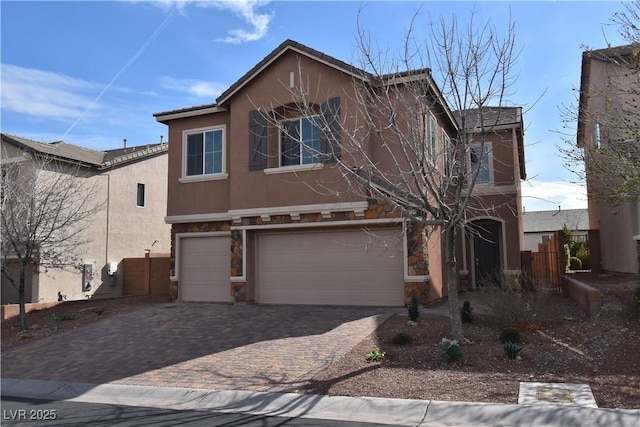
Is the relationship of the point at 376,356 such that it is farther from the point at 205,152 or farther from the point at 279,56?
the point at 205,152

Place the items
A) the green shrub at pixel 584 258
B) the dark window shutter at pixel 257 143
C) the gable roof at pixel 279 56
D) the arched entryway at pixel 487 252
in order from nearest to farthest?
the gable roof at pixel 279 56 → the dark window shutter at pixel 257 143 → the arched entryway at pixel 487 252 → the green shrub at pixel 584 258

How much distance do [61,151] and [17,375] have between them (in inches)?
566

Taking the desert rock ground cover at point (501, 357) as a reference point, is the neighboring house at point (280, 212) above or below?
above

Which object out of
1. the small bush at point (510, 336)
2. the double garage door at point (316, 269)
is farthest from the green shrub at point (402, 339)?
the double garage door at point (316, 269)

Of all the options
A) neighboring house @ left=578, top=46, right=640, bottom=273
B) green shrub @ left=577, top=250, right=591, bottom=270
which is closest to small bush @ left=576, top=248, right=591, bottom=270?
green shrub @ left=577, top=250, right=591, bottom=270

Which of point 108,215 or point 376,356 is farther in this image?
point 108,215

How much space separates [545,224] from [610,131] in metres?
37.0

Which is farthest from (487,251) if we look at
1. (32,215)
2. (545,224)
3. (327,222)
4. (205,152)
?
(545,224)

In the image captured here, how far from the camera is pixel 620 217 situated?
16.4 m

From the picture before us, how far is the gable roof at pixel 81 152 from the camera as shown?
816 inches

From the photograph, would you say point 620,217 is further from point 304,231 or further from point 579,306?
point 304,231

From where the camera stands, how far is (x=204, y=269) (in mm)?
17016

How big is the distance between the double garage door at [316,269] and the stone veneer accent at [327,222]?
1.24ft

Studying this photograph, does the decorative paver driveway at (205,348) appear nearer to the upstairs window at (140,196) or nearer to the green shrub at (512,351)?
the green shrub at (512,351)
